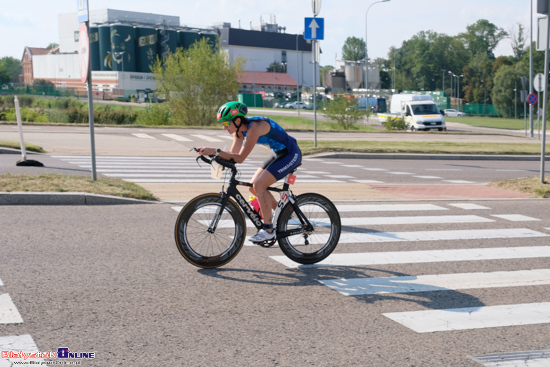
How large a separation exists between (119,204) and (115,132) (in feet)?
64.8

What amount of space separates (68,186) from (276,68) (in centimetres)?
13771

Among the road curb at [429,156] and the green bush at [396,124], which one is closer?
the road curb at [429,156]

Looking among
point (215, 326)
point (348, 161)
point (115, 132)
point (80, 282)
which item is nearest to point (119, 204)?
point (80, 282)

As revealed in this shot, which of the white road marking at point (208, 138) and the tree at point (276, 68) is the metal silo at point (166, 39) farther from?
the white road marking at point (208, 138)

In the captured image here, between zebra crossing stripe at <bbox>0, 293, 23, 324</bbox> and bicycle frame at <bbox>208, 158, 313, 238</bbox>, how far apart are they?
2069 millimetres

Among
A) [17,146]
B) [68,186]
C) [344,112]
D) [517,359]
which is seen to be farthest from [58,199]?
[344,112]

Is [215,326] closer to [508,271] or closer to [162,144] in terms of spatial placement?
[508,271]

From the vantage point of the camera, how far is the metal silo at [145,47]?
122375 millimetres

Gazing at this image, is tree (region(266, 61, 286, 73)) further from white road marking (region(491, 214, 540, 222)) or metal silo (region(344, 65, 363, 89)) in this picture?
white road marking (region(491, 214, 540, 222))

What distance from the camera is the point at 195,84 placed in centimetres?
4022

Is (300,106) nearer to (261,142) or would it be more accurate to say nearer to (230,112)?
(261,142)

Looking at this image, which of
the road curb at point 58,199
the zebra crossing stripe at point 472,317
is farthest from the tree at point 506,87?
the zebra crossing stripe at point 472,317

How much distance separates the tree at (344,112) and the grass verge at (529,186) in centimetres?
2745

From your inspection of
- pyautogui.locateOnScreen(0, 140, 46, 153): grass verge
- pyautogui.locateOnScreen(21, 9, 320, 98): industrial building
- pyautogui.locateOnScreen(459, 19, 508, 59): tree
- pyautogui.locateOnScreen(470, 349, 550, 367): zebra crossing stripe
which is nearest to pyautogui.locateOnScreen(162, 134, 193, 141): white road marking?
pyautogui.locateOnScreen(0, 140, 46, 153): grass verge
